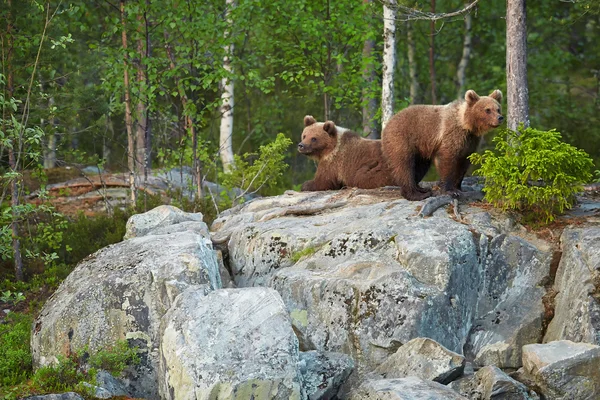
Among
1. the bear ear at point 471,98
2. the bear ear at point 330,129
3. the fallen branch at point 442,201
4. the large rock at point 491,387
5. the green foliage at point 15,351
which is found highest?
the bear ear at point 471,98

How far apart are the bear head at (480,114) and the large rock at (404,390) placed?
4254mm

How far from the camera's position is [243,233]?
9.88 m

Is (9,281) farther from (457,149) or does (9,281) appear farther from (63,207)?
(457,149)

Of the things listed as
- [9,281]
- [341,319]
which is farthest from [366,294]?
[9,281]

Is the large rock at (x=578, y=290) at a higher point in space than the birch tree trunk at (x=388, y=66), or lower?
lower

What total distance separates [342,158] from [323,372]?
16.2 feet

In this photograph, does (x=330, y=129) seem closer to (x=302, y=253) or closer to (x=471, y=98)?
(x=471, y=98)

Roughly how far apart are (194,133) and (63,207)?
3110 mm

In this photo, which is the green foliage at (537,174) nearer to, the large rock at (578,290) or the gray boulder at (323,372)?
the large rock at (578,290)

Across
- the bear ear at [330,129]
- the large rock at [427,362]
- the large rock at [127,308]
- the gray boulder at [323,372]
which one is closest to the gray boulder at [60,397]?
the large rock at [127,308]

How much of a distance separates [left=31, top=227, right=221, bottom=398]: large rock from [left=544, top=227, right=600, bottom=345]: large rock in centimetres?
365

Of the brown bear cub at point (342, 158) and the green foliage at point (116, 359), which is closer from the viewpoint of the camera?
the green foliage at point (116, 359)

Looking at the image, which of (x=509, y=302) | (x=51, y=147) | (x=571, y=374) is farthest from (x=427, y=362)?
(x=51, y=147)

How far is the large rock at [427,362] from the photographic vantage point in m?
7.21
